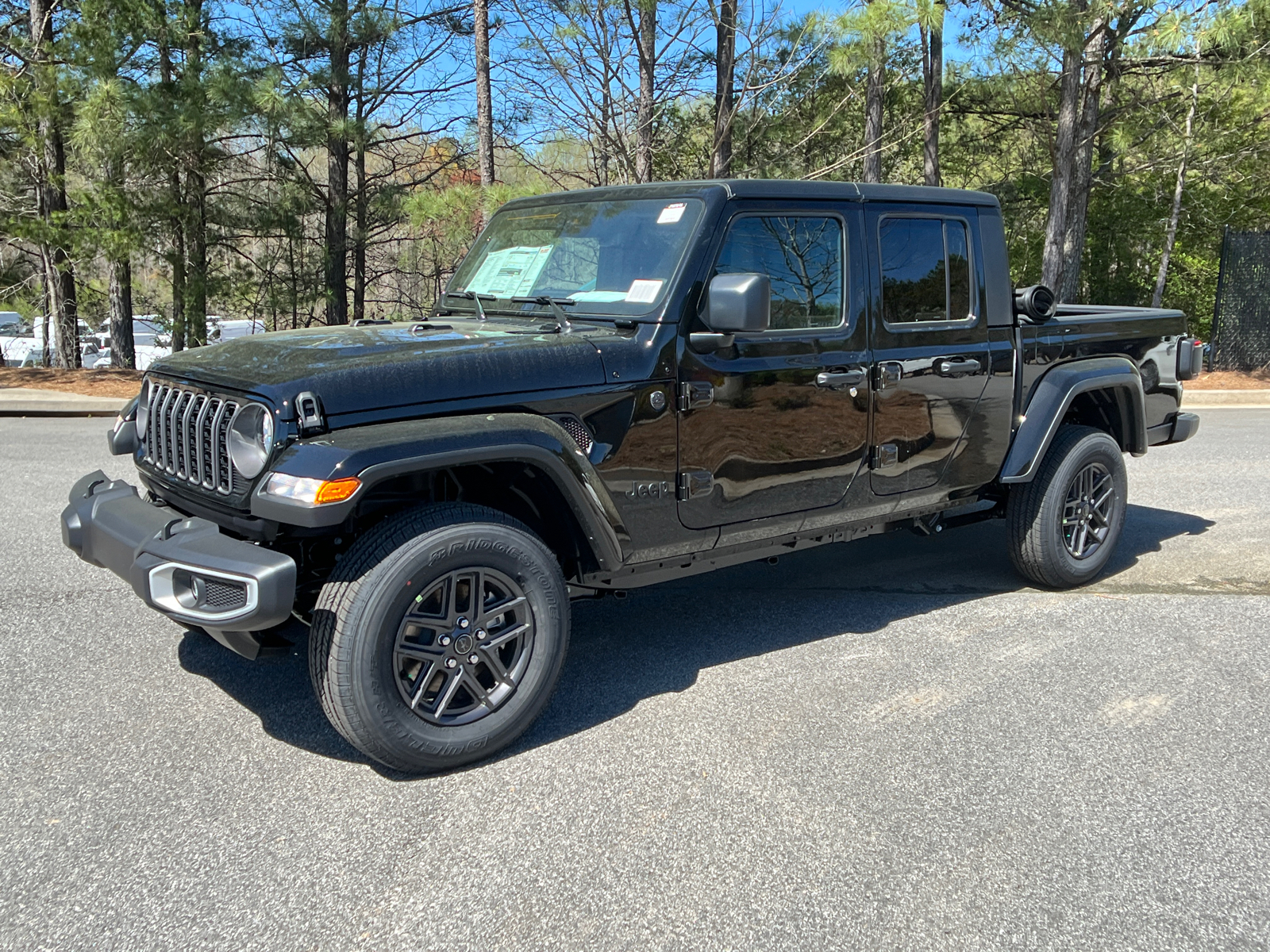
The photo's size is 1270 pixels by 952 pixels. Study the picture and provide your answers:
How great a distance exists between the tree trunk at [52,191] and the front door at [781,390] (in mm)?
13279

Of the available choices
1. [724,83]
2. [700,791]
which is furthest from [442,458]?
[724,83]

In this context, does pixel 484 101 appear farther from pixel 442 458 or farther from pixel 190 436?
pixel 442 458

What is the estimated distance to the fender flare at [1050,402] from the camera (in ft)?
16.3

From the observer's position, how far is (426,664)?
132 inches

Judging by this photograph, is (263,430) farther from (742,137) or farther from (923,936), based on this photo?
(742,137)

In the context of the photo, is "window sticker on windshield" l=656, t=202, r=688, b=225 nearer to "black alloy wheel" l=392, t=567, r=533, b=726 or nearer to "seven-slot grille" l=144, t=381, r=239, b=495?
"black alloy wheel" l=392, t=567, r=533, b=726

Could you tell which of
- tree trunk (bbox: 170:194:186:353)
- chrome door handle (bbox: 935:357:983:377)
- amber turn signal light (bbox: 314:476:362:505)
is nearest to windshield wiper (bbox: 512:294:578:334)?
amber turn signal light (bbox: 314:476:362:505)

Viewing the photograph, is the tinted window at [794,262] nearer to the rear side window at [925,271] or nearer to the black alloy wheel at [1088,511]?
the rear side window at [925,271]

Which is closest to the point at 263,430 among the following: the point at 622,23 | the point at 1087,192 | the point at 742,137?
the point at 622,23

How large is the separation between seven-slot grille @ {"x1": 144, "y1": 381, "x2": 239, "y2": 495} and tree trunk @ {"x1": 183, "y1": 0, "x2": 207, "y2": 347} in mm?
10846

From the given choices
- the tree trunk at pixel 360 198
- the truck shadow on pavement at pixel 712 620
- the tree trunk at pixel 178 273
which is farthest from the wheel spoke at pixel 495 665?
the tree trunk at pixel 178 273

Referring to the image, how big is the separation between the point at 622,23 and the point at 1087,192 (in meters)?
8.78

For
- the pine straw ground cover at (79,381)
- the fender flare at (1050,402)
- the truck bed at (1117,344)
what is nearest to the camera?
the fender flare at (1050,402)

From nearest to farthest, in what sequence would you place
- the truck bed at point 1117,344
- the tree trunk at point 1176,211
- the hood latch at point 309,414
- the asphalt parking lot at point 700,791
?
the asphalt parking lot at point 700,791 → the hood latch at point 309,414 → the truck bed at point 1117,344 → the tree trunk at point 1176,211
